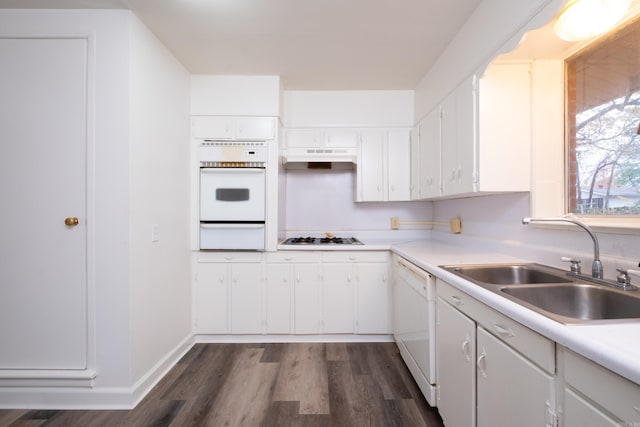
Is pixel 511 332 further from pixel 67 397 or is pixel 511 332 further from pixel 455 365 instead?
pixel 67 397

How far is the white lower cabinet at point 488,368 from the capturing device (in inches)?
33.0

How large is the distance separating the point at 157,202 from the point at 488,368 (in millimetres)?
2282

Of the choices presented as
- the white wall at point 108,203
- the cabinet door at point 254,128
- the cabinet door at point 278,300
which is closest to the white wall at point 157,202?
the white wall at point 108,203

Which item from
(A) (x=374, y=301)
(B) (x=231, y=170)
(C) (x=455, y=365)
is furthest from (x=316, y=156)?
(C) (x=455, y=365)

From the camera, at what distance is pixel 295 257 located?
2623mm

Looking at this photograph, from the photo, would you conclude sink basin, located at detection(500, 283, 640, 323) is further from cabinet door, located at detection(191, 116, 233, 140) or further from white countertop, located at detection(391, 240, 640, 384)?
cabinet door, located at detection(191, 116, 233, 140)

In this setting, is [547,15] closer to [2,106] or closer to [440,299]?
[440,299]

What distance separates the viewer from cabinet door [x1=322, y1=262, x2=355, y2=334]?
2613mm

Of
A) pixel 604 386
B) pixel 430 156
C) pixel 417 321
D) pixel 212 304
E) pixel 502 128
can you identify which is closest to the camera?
pixel 604 386

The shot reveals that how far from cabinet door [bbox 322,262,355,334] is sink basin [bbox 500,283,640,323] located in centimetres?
156

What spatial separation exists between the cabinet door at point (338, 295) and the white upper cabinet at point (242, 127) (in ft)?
4.67

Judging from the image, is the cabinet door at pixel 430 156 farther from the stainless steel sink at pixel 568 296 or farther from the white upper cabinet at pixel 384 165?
the stainless steel sink at pixel 568 296

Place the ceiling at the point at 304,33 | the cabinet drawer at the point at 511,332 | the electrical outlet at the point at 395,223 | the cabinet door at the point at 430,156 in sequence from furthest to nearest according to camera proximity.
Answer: the electrical outlet at the point at 395,223 → the cabinet door at the point at 430,156 → the ceiling at the point at 304,33 → the cabinet drawer at the point at 511,332

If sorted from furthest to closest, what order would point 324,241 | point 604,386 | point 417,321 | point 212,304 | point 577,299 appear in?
point 324,241 < point 212,304 < point 417,321 < point 577,299 < point 604,386
